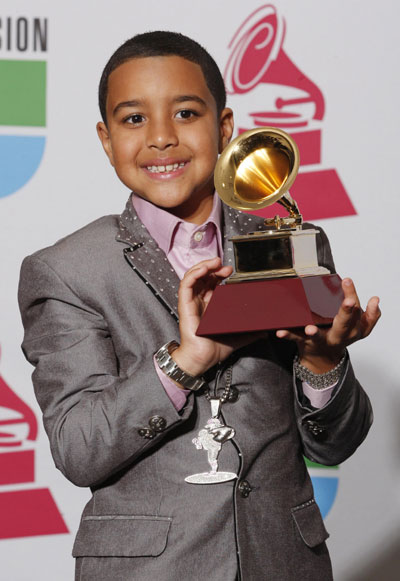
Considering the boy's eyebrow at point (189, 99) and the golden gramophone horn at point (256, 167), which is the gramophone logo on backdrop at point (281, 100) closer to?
the boy's eyebrow at point (189, 99)

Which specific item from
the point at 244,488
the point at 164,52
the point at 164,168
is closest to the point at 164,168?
the point at 164,168

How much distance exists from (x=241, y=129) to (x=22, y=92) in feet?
2.14

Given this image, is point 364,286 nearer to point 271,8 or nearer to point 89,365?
point 271,8

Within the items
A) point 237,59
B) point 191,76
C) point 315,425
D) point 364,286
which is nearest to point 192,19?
point 237,59

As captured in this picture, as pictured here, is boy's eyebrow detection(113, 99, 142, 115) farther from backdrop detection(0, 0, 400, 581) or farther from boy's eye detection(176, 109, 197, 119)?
backdrop detection(0, 0, 400, 581)

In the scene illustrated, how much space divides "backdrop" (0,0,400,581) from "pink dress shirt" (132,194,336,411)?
3.67 feet

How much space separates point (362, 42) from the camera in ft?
9.64

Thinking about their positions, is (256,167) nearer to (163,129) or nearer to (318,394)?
(163,129)

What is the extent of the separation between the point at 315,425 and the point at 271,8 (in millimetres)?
1617

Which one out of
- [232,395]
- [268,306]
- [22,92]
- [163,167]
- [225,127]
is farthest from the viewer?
[22,92]

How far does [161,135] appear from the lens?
1711mm

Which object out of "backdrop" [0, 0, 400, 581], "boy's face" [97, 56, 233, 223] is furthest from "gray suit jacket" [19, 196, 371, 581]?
"backdrop" [0, 0, 400, 581]

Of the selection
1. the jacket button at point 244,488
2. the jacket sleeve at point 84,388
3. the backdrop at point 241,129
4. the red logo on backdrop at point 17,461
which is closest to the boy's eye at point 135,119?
the jacket sleeve at point 84,388

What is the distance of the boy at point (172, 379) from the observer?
61.6 inches
